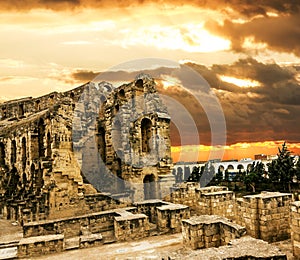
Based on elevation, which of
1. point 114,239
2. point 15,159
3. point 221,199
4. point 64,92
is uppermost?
point 64,92

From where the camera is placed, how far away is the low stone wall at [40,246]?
9266 mm

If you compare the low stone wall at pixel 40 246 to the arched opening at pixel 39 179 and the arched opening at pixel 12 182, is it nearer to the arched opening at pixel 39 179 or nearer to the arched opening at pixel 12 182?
the arched opening at pixel 39 179

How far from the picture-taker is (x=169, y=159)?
2048cm

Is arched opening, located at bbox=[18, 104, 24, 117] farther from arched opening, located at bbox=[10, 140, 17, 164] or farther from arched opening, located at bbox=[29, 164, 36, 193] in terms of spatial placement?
arched opening, located at bbox=[29, 164, 36, 193]

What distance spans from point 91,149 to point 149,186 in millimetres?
4776

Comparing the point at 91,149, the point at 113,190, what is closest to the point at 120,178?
the point at 113,190

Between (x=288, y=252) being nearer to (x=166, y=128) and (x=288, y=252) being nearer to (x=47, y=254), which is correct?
(x=47, y=254)

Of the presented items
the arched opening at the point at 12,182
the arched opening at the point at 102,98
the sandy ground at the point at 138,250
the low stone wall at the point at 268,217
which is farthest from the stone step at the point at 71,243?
the arched opening at the point at 102,98

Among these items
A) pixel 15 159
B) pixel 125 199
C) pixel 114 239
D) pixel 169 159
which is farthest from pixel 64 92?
pixel 114 239

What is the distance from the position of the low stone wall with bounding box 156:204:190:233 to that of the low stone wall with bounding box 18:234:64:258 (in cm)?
349

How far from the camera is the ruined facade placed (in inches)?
662

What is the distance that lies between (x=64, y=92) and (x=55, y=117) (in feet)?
35.2

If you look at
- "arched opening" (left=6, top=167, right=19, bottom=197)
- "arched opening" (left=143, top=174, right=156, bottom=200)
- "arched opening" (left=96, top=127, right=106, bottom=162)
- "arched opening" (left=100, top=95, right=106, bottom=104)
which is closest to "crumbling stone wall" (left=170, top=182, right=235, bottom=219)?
"arched opening" (left=143, top=174, right=156, bottom=200)

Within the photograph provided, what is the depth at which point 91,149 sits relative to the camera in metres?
21.5
